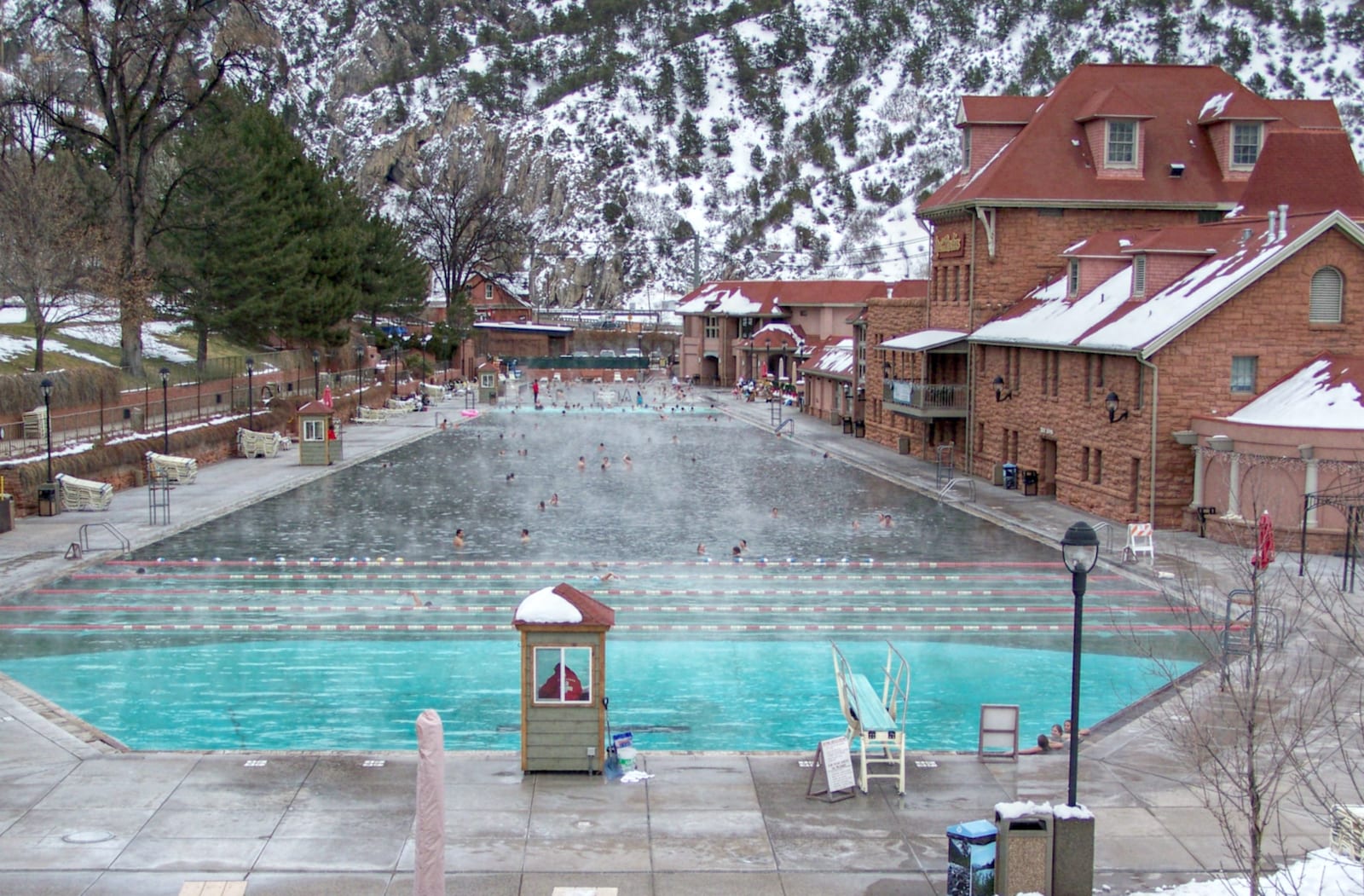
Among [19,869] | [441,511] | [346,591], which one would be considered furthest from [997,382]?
[19,869]

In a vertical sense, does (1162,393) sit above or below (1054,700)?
above

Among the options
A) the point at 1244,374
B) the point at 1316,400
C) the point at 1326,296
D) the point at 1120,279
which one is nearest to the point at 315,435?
the point at 1120,279

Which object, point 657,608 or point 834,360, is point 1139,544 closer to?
point 657,608

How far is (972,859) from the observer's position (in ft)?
38.0

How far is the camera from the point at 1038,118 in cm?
4716

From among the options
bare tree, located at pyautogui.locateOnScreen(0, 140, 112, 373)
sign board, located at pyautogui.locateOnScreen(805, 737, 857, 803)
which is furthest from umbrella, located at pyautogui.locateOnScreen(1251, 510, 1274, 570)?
bare tree, located at pyautogui.locateOnScreen(0, 140, 112, 373)

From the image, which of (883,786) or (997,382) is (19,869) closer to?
(883,786)

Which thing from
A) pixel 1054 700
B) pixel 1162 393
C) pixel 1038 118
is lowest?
pixel 1054 700

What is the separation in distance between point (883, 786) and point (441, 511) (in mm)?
24845

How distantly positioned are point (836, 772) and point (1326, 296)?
82.4 ft

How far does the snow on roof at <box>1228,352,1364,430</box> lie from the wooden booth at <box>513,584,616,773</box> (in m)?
21.9

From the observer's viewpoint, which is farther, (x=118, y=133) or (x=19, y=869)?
(x=118, y=133)

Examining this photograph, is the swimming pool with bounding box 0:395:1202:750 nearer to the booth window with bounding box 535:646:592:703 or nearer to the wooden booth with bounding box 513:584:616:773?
the wooden booth with bounding box 513:584:616:773

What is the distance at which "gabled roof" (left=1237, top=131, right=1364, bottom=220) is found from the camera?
37781 mm
